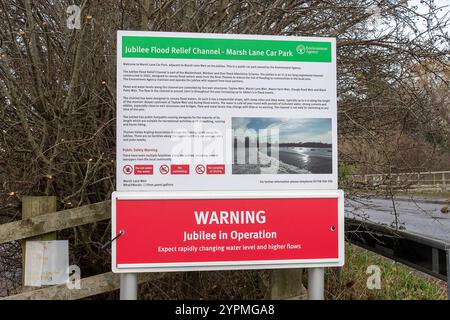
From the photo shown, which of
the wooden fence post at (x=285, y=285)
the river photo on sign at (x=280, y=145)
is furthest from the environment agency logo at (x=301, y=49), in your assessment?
the wooden fence post at (x=285, y=285)

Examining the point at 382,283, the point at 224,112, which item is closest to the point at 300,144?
the point at 224,112

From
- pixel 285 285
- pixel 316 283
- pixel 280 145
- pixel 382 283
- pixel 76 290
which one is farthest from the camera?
pixel 382 283

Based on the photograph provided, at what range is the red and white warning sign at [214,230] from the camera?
9.61ft

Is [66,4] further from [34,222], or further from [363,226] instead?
[363,226]

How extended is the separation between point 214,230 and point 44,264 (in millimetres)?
1336

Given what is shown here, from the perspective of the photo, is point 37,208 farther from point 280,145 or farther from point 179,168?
point 280,145

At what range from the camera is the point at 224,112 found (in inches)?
117

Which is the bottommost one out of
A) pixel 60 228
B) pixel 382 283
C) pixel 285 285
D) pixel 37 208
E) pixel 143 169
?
pixel 382 283

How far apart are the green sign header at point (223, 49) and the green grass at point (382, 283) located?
2697 millimetres

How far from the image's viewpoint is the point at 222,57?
118 inches

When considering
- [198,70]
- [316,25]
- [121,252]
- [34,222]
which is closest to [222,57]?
[198,70]

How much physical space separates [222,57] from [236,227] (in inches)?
41.1

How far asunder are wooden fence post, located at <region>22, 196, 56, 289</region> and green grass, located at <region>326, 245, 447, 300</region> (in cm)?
280

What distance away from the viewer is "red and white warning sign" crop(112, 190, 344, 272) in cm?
293
